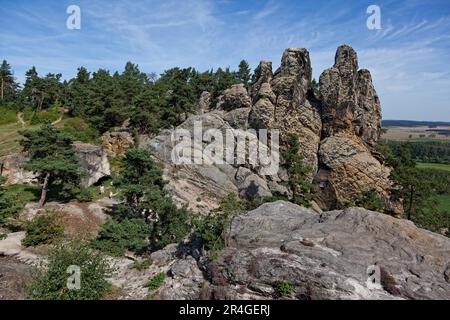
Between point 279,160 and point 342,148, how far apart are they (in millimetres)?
9784

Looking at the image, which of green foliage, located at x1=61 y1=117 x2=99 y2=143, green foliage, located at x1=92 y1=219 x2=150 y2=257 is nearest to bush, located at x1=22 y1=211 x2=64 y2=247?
green foliage, located at x1=92 y1=219 x2=150 y2=257

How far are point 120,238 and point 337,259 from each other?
19.0 m

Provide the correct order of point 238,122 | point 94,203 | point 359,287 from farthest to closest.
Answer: point 238,122 → point 94,203 → point 359,287

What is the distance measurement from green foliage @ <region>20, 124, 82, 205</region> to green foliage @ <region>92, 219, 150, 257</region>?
1030 cm

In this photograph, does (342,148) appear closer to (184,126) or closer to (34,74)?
(184,126)

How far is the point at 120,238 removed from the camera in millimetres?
27922

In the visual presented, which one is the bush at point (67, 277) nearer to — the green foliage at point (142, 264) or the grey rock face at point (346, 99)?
the green foliage at point (142, 264)

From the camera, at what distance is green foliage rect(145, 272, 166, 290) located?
21.8 metres

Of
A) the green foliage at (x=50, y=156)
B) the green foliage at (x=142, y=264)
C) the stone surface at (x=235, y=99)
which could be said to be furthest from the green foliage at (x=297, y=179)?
the green foliage at (x=50, y=156)

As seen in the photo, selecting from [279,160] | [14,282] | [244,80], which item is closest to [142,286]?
[14,282]

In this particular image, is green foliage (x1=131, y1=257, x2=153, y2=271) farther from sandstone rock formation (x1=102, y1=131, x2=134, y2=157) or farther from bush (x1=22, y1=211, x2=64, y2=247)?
sandstone rock formation (x1=102, y1=131, x2=134, y2=157)

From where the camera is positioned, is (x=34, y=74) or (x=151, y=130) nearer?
(x=151, y=130)

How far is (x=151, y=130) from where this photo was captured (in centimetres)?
5500

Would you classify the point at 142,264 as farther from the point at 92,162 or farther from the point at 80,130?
the point at 80,130
